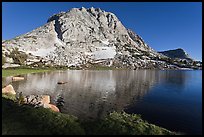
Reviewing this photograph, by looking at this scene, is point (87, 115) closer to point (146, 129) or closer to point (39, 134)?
point (146, 129)

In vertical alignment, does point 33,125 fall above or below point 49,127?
above

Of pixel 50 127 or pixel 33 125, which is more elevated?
pixel 33 125

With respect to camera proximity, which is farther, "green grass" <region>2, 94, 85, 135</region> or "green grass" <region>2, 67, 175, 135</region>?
"green grass" <region>2, 67, 175, 135</region>

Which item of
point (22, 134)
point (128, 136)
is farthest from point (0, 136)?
point (128, 136)

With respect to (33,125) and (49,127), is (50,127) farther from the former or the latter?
(33,125)

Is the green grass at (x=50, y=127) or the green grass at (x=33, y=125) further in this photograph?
the green grass at (x=50, y=127)

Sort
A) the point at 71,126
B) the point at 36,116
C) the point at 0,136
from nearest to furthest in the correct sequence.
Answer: the point at 0,136 → the point at 71,126 → the point at 36,116

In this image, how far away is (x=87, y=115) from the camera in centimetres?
3688

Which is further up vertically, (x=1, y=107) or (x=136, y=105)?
(x=1, y=107)

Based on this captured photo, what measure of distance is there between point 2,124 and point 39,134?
3.30 m

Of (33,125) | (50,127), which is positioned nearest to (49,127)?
(50,127)

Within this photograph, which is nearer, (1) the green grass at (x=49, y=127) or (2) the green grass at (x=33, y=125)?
(2) the green grass at (x=33, y=125)

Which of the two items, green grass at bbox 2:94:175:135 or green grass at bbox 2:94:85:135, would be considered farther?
green grass at bbox 2:94:175:135

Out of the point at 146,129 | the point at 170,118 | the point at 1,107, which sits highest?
the point at 1,107
